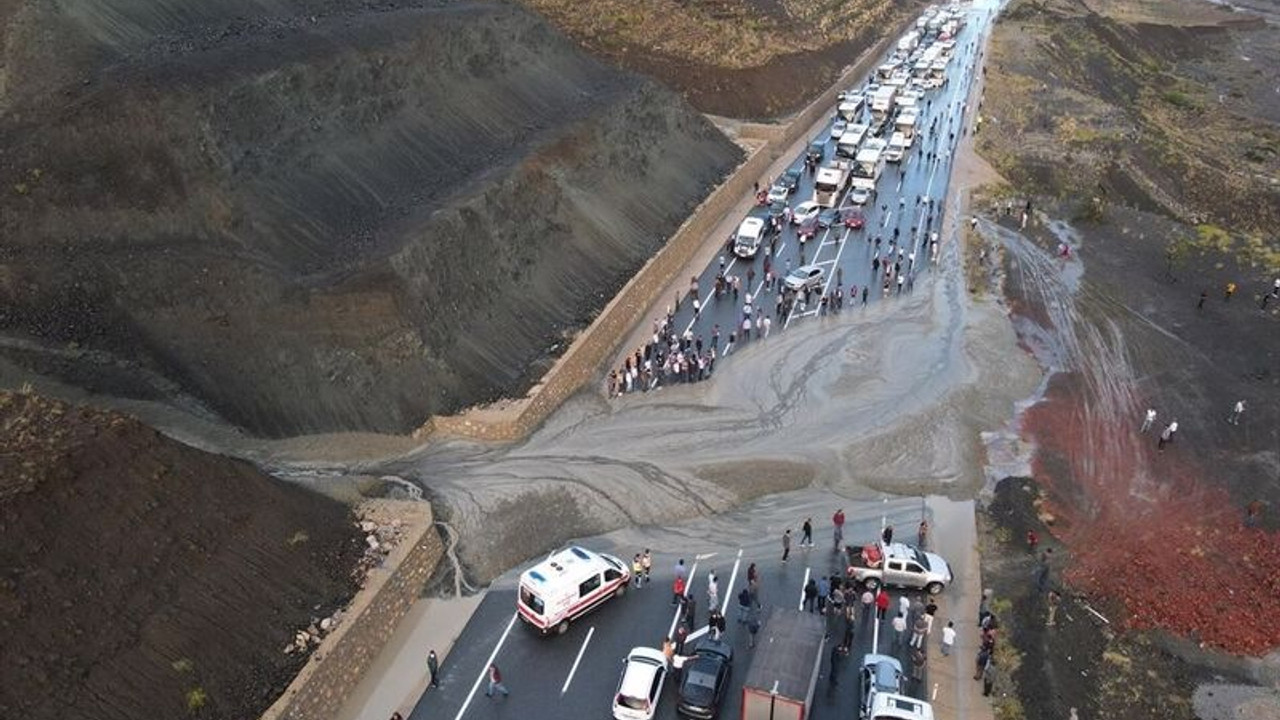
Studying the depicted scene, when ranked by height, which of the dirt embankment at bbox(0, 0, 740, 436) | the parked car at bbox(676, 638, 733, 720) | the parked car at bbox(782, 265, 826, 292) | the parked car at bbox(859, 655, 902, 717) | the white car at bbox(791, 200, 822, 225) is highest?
the white car at bbox(791, 200, 822, 225)

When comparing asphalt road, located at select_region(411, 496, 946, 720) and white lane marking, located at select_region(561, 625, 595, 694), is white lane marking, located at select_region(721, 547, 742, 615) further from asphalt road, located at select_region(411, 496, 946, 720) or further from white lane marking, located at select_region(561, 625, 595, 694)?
white lane marking, located at select_region(561, 625, 595, 694)

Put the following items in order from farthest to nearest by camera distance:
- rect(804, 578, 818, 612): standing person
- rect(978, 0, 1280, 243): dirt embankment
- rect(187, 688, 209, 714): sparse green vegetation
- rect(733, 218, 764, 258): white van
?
1. rect(978, 0, 1280, 243): dirt embankment
2. rect(733, 218, 764, 258): white van
3. rect(804, 578, 818, 612): standing person
4. rect(187, 688, 209, 714): sparse green vegetation

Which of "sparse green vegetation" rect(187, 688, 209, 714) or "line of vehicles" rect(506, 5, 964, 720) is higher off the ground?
"line of vehicles" rect(506, 5, 964, 720)

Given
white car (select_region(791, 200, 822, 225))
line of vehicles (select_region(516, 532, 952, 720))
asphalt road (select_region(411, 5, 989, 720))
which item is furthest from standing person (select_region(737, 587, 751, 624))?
white car (select_region(791, 200, 822, 225))

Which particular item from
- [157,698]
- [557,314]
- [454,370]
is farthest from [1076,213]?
[157,698]

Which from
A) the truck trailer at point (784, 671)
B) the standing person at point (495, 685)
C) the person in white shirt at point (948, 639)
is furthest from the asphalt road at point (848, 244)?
the standing person at point (495, 685)

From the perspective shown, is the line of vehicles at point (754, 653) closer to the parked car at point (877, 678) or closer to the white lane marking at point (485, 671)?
the parked car at point (877, 678)
